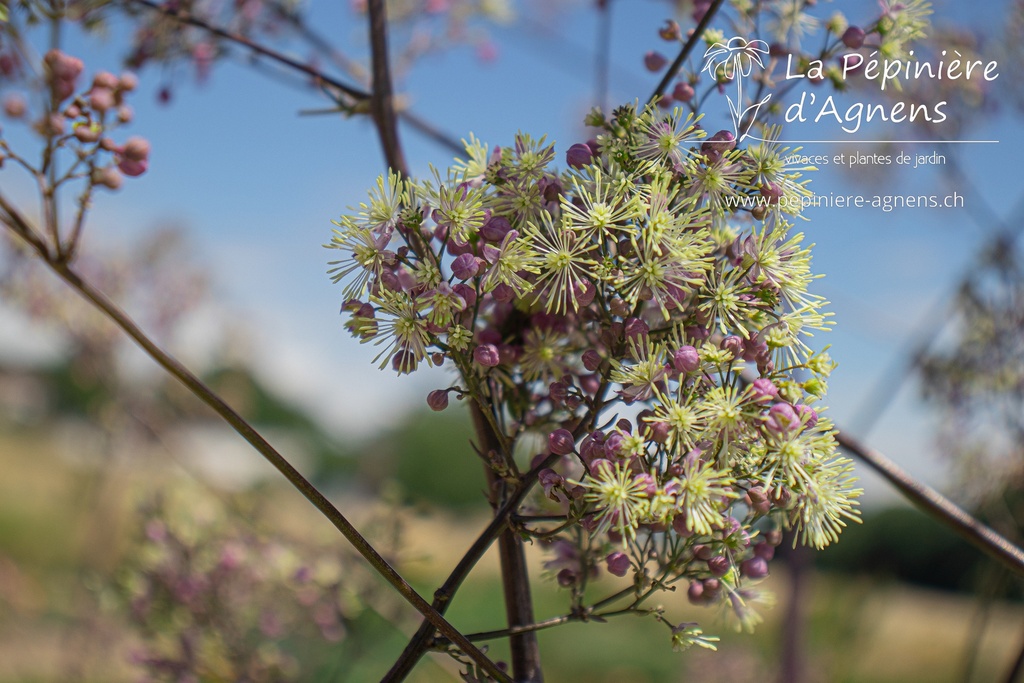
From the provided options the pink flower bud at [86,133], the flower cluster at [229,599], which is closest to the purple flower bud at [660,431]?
the pink flower bud at [86,133]

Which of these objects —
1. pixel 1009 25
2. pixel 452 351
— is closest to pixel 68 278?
pixel 452 351

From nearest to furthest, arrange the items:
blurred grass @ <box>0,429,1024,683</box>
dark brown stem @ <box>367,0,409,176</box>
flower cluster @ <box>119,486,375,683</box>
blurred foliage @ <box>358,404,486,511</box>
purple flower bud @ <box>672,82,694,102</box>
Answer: purple flower bud @ <box>672,82,694,102</box>, dark brown stem @ <box>367,0,409,176</box>, flower cluster @ <box>119,486,375,683</box>, blurred grass @ <box>0,429,1024,683</box>, blurred foliage @ <box>358,404,486,511</box>

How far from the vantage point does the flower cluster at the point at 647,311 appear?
42 centimetres

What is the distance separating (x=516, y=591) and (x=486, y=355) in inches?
6.0

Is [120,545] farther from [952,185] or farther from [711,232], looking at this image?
[711,232]

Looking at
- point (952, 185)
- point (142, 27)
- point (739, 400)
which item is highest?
point (952, 185)

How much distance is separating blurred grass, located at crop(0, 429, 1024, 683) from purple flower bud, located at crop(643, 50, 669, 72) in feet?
1.27

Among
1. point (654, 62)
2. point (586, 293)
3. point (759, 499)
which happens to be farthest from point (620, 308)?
point (654, 62)

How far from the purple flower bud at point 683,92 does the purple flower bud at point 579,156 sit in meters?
0.10

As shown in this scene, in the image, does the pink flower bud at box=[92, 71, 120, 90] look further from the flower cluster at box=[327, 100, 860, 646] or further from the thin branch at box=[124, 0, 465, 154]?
the flower cluster at box=[327, 100, 860, 646]

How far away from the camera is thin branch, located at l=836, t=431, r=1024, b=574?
603mm

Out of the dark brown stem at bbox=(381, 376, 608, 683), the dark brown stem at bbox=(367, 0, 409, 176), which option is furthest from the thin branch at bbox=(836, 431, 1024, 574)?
the dark brown stem at bbox=(367, 0, 409, 176)

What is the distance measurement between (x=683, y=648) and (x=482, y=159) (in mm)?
308

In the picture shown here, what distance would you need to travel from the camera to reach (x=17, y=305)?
6.86ft
